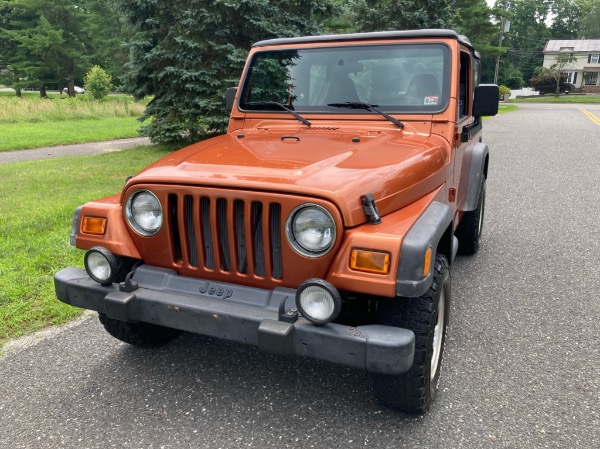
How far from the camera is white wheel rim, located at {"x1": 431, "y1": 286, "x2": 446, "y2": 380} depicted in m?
2.71

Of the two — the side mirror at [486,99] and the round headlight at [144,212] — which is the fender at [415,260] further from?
the side mirror at [486,99]

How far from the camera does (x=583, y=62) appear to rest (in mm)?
70562

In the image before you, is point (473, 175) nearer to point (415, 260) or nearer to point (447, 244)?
point (447, 244)

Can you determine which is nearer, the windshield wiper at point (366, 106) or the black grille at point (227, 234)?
the black grille at point (227, 234)

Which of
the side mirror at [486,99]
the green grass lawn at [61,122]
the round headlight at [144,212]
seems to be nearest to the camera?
the round headlight at [144,212]

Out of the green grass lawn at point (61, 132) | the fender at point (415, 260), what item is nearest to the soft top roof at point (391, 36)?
the fender at point (415, 260)

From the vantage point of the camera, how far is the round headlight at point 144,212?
8.58 ft

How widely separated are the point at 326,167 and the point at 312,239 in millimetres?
431

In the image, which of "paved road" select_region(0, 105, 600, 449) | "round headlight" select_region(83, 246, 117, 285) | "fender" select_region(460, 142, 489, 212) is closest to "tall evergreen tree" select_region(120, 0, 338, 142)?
"fender" select_region(460, 142, 489, 212)

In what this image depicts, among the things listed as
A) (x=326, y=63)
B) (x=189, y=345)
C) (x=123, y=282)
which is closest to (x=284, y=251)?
(x=123, y=282)

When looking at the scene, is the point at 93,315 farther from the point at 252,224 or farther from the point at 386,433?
the point at 386,433

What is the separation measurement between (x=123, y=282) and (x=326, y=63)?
2089mm

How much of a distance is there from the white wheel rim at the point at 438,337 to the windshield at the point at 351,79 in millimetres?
1325

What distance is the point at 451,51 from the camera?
3.39m
